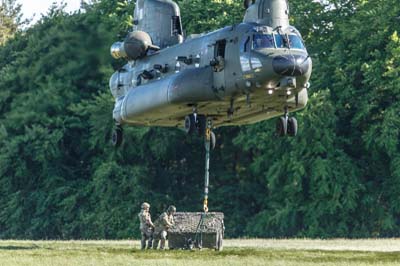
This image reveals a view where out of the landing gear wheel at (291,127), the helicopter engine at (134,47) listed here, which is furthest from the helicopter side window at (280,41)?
the helicopter engine at (134,47)

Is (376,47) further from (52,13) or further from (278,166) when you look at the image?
(52,13)

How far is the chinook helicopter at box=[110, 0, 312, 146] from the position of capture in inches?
1532

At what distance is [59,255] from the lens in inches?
1422

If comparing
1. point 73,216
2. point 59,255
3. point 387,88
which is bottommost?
point 59,255

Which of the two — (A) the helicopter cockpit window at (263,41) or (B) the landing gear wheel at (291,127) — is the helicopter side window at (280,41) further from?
(B) the landing gear wheel at (291,127)

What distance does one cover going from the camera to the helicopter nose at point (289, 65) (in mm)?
38219

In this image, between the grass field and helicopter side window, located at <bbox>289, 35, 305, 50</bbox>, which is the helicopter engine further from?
helicopter side window, located at <bbox>289, 35, 305, 50</bbox>

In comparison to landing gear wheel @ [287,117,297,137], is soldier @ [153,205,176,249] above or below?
below

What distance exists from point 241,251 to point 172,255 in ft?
11.2

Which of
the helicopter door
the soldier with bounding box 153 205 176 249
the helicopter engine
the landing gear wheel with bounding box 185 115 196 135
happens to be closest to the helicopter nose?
the helicopter door

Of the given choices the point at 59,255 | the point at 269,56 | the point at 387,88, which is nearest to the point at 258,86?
the point at 269,56

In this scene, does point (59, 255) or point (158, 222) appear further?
point (158, 222)

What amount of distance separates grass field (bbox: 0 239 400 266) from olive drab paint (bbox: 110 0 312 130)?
5005mm

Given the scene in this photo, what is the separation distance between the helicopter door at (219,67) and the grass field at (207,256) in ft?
17.7
